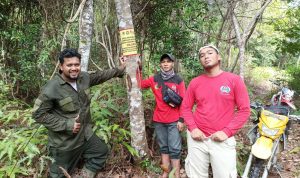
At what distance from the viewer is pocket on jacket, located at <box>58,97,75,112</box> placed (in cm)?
432

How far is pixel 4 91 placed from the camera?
731 cm

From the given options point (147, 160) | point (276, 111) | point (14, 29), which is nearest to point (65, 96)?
point (147, 160)

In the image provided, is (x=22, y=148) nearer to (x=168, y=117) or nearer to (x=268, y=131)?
(x=168, y=117)

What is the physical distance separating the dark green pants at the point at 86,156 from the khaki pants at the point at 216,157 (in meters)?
1.62

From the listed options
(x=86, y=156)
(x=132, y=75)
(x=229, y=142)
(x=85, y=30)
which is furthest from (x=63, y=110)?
(x=229, y=142)

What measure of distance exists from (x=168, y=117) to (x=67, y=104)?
175 centimetres

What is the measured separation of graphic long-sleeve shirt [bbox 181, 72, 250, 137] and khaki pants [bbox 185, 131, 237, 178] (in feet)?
0.57

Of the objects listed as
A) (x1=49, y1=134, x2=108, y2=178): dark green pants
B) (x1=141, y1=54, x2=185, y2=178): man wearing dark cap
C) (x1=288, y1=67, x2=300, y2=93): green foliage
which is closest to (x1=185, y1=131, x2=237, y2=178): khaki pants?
(x1=141, y1=54, x2=185, y2=178): man wearing dark cap

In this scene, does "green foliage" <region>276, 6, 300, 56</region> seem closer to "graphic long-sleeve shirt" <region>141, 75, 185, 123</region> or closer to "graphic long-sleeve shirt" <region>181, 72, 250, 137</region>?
"graphic long-sleeve shirt" <region>141, 75, 185, 123</region>

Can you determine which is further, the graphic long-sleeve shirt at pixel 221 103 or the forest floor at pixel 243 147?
the forest floor at pixel 243 147

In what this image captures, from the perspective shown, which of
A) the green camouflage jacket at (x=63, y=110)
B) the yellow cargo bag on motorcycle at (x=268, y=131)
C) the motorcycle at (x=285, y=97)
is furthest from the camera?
the motorcycle at (x=285, y=97)

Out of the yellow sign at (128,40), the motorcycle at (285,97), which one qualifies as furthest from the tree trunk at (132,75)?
the motorcycle at (285,97)

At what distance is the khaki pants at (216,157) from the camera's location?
3908 mm

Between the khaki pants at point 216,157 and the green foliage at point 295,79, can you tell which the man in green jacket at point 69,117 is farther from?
the green foliage at point 295,79
